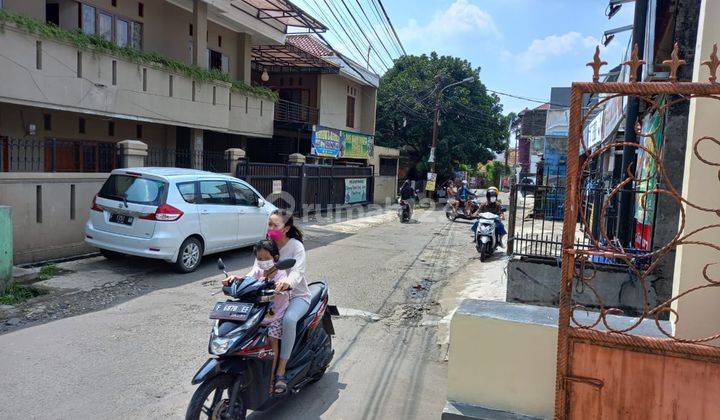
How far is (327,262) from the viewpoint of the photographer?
997 centimetres

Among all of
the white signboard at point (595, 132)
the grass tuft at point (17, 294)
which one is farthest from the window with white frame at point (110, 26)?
the white signboard at point (595, 132)

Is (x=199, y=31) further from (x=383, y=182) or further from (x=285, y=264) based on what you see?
(x=383, y=182)

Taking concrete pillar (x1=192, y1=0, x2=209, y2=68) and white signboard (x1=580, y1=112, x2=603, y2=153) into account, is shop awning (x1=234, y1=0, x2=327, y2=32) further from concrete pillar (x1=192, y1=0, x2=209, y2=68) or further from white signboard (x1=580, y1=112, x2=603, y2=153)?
white signboard (x1=580, y1=112, x2=603, y2=153)

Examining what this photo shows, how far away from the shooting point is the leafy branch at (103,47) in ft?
31.0

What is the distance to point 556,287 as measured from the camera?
20.5 ft

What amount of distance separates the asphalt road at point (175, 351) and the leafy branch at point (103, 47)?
4.61 meters

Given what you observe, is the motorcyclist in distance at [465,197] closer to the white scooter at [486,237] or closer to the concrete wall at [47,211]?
the white scooter at [486,237]

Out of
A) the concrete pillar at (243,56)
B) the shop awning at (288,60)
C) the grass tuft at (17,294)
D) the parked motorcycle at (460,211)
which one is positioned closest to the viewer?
the grass tuft at (17,294)

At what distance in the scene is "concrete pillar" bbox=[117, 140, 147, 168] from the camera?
995 centimetres

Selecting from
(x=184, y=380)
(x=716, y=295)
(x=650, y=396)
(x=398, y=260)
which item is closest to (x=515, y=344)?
(x=650, y=396)

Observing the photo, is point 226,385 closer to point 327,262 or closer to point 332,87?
point 327,262

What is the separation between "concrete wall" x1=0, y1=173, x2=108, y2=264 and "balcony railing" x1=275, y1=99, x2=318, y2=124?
13115mm

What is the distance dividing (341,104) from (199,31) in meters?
11.4

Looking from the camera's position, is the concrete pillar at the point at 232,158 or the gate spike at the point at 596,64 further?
the concrete pillar at the point at 232,158
